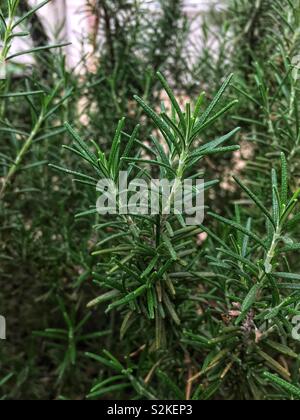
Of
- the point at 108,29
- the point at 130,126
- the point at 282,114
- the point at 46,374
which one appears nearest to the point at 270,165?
the point at 282,114

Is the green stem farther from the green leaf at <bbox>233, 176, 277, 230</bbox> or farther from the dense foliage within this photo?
the green leaf at <bbox>233, 176, 277, 230</bbox>

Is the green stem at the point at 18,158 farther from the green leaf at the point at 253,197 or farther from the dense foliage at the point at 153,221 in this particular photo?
the green leaf at the point at 253,197

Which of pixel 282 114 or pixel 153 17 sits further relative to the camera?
pixel 153 17

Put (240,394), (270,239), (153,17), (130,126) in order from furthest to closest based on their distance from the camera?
(153,17) < (130,126) < (240,394) < (270,239)

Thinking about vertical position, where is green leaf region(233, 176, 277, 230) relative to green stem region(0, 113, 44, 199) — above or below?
below

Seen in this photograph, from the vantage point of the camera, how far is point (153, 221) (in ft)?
1.58

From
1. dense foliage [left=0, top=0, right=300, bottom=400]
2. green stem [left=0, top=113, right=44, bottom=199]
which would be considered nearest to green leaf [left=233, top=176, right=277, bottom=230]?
dense foliage [left=0, top=0, right=300, bottom=400]

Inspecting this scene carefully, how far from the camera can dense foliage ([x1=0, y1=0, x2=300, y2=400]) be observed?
479 millimetres

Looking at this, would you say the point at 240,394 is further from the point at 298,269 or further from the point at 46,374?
the point at 46,374

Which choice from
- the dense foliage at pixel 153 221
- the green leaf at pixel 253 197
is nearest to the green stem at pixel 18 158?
the dense foliage at pixel 153 221

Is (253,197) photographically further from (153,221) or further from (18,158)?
(18,158)

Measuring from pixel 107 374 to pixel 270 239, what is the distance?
0.45 meters

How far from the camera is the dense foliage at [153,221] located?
0.48 meters
